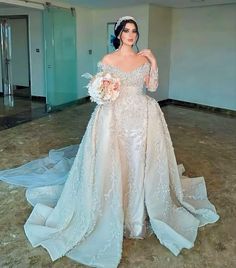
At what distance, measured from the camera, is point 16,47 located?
913 cm

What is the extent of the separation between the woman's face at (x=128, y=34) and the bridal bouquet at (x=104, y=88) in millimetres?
305

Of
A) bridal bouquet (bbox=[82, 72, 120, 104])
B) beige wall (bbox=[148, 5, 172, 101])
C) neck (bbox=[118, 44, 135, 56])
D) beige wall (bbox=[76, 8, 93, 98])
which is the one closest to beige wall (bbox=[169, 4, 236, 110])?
beige wall (bbox=[148, 5, 172, 101])

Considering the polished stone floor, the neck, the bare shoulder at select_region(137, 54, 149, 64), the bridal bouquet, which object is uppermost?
the neck

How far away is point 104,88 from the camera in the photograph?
2320mm

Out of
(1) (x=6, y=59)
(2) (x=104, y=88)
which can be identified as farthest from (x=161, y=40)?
(2) (x=104, y=88)

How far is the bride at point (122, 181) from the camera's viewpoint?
2.38 meters

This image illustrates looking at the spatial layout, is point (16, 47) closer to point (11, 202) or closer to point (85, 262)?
point (11, 202)

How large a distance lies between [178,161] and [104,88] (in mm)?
2138

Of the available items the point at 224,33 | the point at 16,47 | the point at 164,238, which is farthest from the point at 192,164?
the point at 16,47

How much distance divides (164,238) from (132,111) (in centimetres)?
96

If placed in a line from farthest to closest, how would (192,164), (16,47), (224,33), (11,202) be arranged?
(16,47)
(224,33)
(192,164)
(11,202)

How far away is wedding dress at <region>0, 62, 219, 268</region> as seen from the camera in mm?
2373

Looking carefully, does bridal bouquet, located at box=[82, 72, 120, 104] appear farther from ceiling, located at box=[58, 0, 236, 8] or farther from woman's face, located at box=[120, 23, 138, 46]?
ceiling, located at box=[58, 0, 236, 8]

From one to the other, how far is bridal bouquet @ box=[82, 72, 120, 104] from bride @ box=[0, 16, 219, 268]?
0.09 metres
